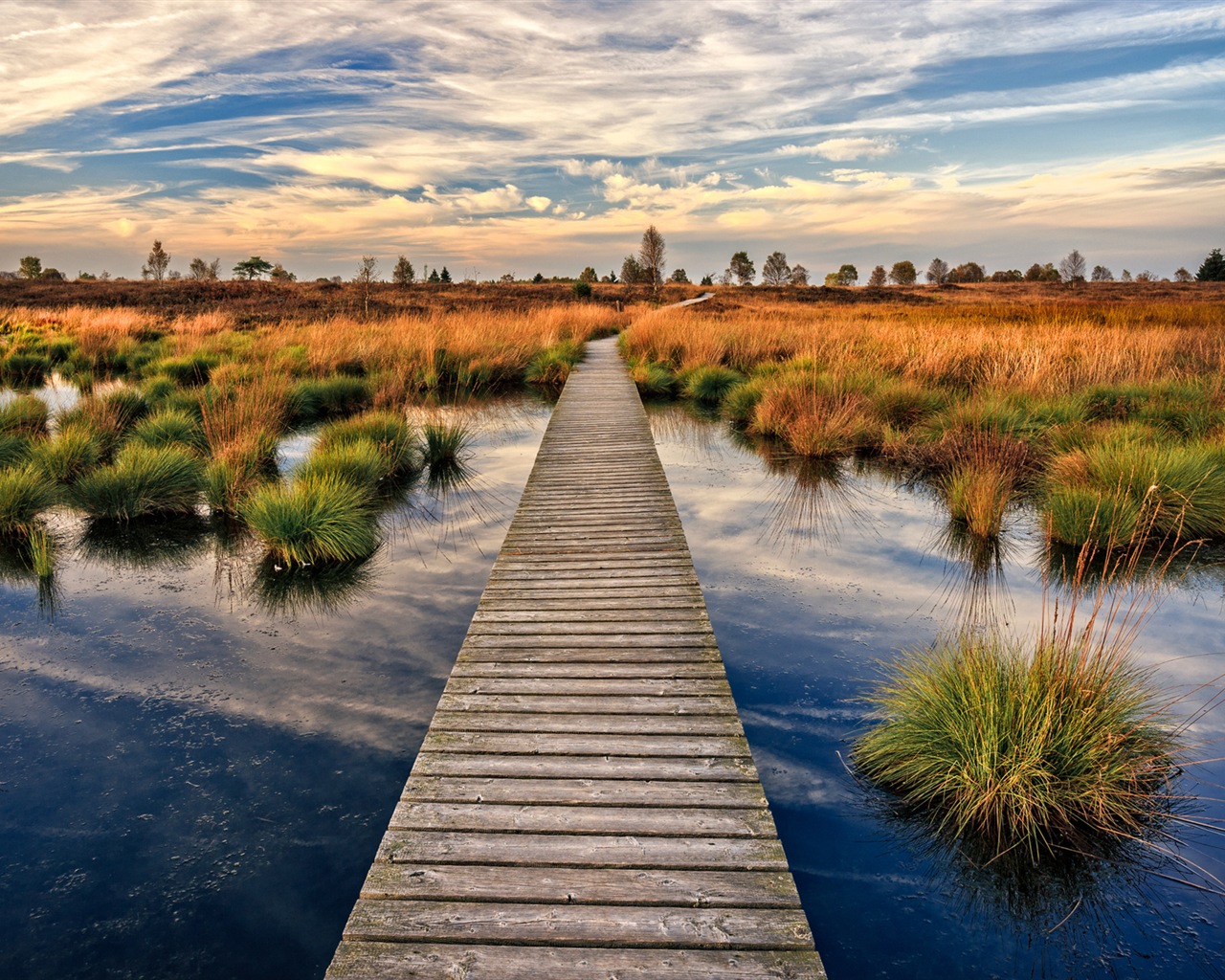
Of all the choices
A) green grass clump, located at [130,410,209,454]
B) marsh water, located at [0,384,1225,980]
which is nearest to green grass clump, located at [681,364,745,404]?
marsh water, located at [0,384,1225,980]

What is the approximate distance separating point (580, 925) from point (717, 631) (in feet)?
10.5

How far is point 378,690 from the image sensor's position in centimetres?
470

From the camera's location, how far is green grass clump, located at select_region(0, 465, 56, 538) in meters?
7.16

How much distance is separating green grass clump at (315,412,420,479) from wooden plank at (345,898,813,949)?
703 centimetres

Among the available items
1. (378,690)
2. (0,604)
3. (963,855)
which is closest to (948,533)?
(963,855)

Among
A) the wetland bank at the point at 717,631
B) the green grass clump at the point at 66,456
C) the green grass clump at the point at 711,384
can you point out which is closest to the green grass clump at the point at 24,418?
the wetland bank at the point at 717,631

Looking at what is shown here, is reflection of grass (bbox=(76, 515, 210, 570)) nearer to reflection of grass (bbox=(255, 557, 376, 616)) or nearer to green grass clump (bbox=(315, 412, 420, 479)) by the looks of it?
reflection of grass (bbox=(255, 557, 376, 616))

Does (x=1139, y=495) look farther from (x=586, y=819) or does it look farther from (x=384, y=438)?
(x=384, y=438)

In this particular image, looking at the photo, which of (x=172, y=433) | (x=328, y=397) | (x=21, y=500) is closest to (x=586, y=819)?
(x=21, y=500)

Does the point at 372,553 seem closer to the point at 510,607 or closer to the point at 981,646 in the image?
the point at 510,607

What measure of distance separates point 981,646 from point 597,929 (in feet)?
8.09

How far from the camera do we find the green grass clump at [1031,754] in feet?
10.6

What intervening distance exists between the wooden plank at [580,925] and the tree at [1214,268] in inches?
2509

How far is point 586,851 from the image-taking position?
2.72m
